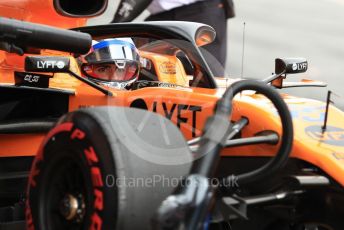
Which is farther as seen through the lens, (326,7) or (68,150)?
(326,7)

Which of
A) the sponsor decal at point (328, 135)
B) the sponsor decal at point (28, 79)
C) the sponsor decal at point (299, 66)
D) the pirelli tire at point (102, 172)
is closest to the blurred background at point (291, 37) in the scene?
the sponsor decal at point (299, 66)

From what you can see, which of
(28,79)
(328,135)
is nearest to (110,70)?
(28,79)

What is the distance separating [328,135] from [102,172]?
102 centimetres

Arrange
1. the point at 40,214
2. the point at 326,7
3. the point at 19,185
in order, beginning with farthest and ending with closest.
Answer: the point at 326,7, the point at 19,185, the point at 40,214

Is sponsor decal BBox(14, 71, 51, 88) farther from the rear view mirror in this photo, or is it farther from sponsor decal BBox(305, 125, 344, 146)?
sponsor decal BBox(305, 125, 344, 146)

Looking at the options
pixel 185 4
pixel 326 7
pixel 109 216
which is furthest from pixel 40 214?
pixel 326 7

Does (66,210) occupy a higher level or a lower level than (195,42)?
lower

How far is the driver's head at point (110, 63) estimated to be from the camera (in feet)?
12.0

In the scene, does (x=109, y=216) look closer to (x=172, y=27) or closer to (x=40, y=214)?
(x=40, y=214)

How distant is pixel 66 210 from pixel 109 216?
0.84 ft

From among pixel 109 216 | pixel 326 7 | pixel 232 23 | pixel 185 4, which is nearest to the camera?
pixel 109 216

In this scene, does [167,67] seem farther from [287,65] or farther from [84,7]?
[287,65]

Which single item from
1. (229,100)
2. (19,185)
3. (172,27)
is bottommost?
(19,185)

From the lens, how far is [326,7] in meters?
11.2
